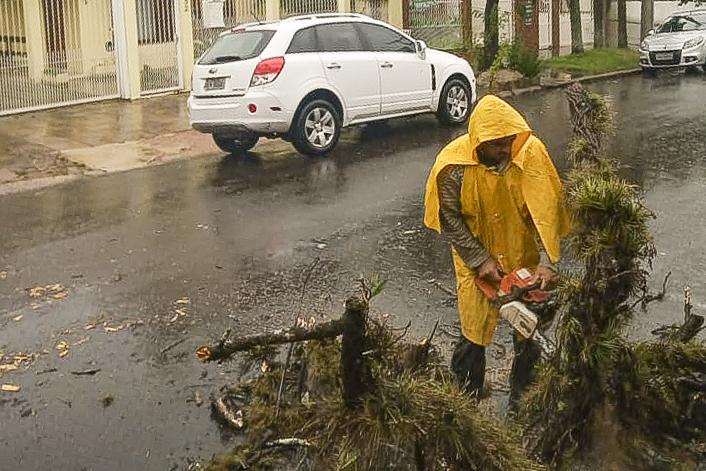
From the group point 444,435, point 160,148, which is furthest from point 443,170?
point 160,148

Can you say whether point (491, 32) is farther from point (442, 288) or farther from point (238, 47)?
point (442, 288)

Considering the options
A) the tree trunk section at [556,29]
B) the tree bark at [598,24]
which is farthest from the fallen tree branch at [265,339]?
the tree bark at [598,24]

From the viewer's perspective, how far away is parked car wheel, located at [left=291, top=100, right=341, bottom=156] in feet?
Result: 41.2

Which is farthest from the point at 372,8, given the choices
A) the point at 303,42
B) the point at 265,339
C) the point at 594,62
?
the point at 265,339

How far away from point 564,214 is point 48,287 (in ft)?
14.7

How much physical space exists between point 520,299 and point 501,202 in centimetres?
48

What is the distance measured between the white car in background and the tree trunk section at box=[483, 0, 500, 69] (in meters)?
4.74

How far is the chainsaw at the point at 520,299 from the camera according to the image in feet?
13.4

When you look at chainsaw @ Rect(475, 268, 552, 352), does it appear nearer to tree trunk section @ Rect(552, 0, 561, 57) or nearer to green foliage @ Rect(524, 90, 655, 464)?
green foliage @ Rect(524, 90, 655, 464)

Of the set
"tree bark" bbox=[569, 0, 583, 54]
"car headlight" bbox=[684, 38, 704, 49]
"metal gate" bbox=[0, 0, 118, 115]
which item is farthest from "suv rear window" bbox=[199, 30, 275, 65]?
"car headlight" bbox=[684, 38, 704, 49]

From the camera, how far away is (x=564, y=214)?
14.2ft

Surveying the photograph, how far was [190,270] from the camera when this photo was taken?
7758 millimetres

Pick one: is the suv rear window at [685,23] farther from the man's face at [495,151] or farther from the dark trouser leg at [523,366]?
the man's face at [495,151]

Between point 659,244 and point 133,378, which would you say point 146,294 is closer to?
point 133,378
